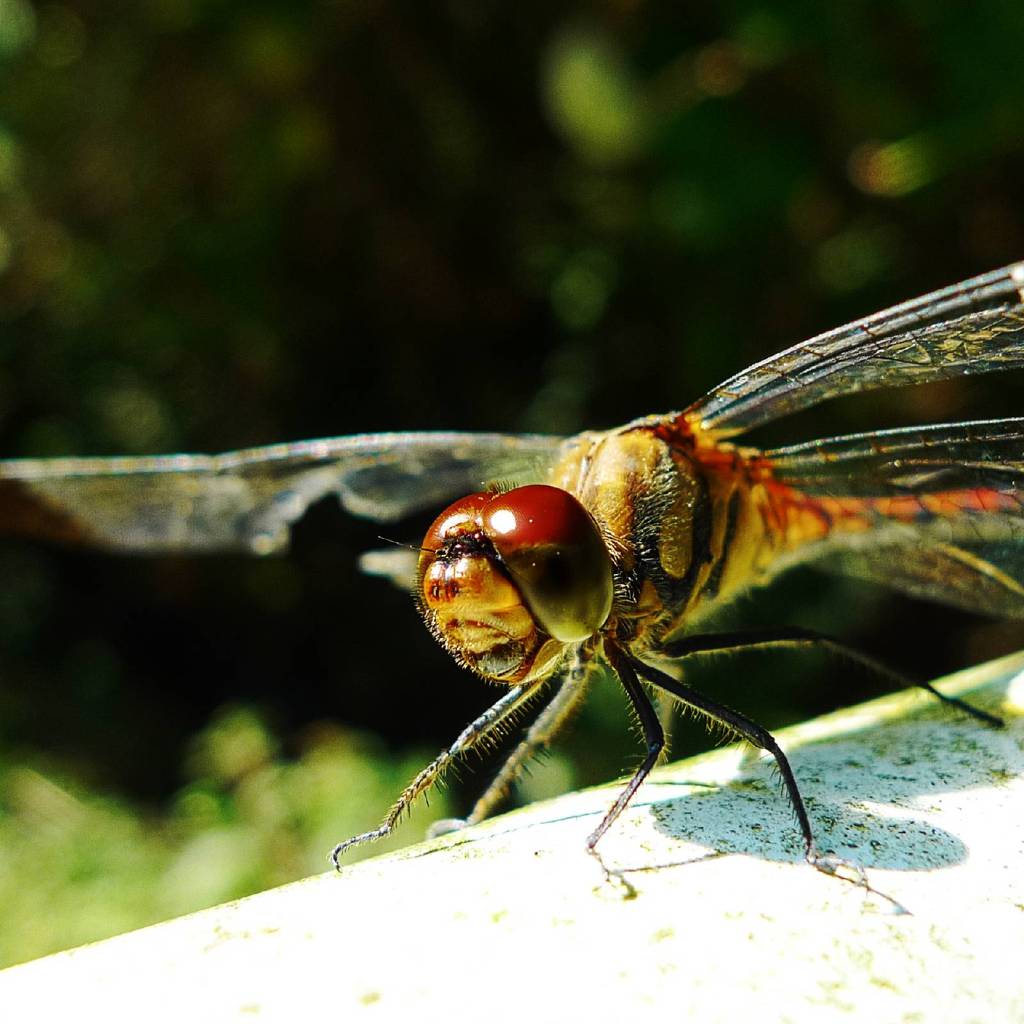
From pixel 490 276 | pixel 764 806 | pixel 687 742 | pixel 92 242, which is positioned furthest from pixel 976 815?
pixel 92 242

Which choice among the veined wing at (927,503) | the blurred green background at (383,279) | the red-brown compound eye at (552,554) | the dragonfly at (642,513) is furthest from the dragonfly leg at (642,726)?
the blurred green background at (383,279)

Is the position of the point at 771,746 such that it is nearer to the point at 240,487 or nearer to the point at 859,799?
the point at 859,799

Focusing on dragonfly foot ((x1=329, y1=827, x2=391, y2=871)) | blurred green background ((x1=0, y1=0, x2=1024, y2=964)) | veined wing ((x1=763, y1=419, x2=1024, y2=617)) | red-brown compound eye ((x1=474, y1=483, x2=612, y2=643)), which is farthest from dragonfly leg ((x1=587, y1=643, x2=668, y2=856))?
blurred green background ((x1=0, y1=0, x2=1024, y2=964))

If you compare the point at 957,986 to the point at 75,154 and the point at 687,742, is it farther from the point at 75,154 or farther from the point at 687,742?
the point at 75,154

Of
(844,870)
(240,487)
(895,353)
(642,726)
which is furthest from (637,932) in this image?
(240,487)

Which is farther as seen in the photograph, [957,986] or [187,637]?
[187,637]

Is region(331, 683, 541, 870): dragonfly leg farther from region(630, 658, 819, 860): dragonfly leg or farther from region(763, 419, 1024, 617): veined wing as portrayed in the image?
region(763, 419, 1024, 617): veined wing
